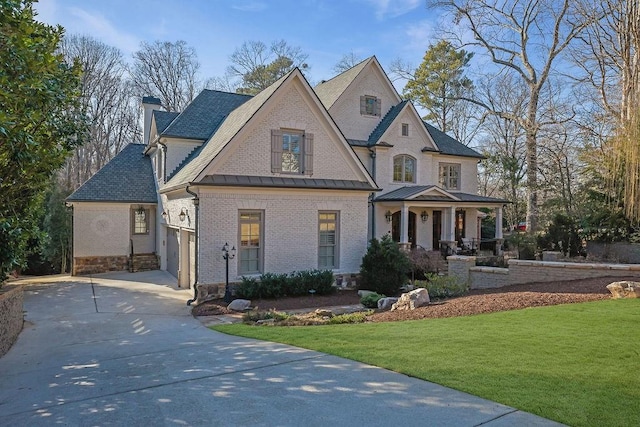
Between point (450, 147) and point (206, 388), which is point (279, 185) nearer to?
point (206, 388)

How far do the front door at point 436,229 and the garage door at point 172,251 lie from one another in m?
13.7

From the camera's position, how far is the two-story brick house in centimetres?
1373

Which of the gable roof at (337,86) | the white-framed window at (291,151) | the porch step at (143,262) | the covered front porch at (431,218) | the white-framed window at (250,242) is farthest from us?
the gable roof at (337,86)

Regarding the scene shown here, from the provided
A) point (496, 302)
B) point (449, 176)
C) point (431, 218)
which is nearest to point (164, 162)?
point (431, 218)

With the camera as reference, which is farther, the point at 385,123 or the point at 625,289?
the point at 385,123

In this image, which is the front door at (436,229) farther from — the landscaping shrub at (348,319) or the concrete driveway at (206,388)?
the concrete driveway at (206,388)

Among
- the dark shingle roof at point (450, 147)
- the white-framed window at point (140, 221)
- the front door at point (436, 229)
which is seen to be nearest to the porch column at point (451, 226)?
the front door at point (436, 229)

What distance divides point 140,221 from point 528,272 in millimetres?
16718

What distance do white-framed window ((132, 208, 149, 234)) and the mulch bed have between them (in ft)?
31.0

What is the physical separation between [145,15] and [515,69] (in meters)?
25.2

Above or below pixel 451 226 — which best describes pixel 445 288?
below

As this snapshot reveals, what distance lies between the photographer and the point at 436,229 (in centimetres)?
2441

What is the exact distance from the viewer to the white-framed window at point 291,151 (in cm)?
1439

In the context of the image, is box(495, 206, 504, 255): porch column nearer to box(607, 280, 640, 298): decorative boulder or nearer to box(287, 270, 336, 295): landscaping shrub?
box(287, 270, 336, 295): landscaping shrub
